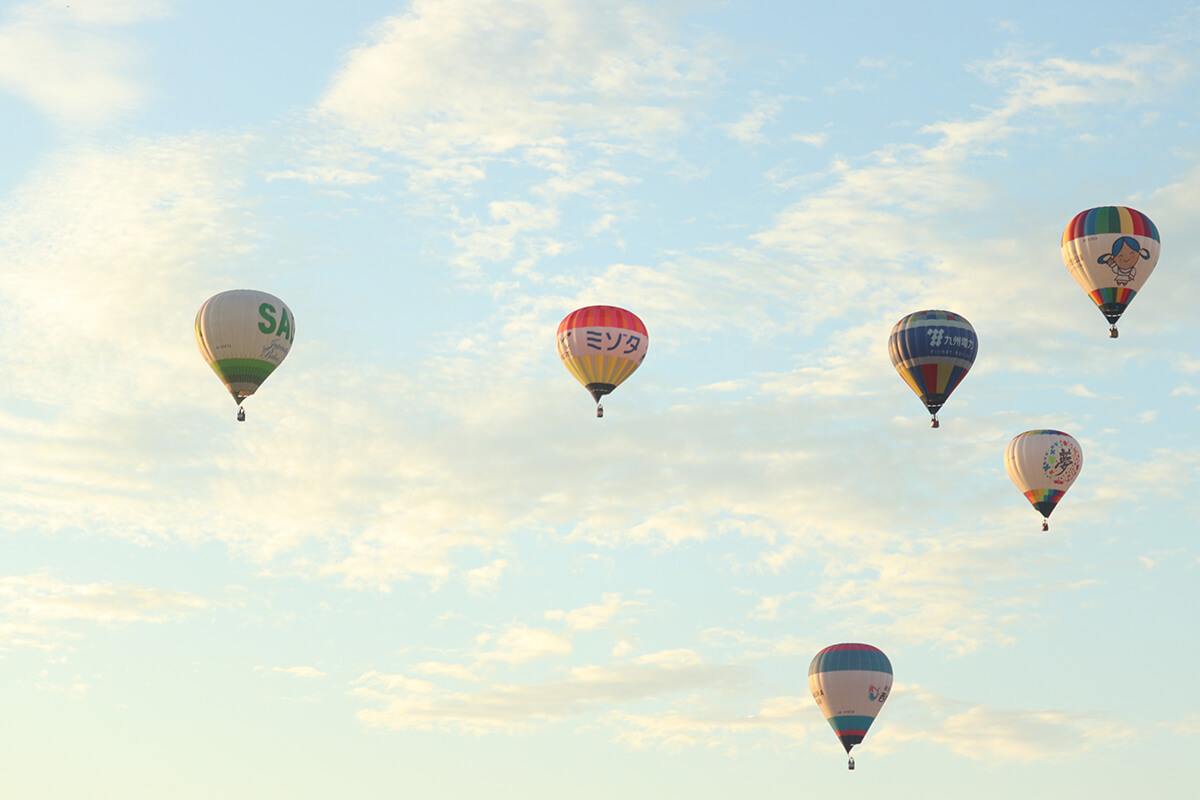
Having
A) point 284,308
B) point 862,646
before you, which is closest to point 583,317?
point 284,308

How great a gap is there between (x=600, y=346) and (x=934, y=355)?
15.6 m

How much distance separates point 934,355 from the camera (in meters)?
89.2

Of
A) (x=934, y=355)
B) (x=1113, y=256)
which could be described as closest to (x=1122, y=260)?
(x=1113, y=256)

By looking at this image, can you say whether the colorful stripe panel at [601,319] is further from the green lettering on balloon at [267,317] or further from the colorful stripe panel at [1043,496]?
the colorful stripe panel at [1043,496]

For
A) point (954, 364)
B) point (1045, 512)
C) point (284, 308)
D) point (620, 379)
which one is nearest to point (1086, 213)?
point (954, 364)

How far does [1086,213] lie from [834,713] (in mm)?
27878

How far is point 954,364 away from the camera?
293ft

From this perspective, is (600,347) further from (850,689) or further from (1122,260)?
(1122,260)

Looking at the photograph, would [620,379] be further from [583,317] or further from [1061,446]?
[1061,446]

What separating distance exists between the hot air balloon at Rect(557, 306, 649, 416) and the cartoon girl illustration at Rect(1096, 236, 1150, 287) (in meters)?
21.9

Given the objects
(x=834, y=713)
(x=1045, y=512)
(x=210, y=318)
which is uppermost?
(x=210, y=318)

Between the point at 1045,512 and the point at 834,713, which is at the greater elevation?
the point at 1045,512

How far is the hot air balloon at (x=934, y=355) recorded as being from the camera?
3519 inches

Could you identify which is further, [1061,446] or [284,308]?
[1061,446]
